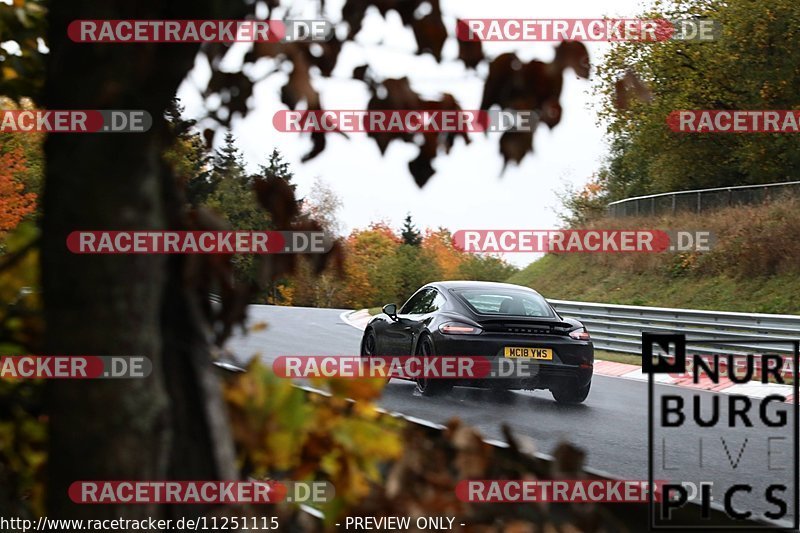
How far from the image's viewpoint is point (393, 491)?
2264 mm

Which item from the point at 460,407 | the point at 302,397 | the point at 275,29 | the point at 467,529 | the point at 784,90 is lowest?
the point at 460,407

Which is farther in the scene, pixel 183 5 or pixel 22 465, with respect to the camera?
pixel 22 465

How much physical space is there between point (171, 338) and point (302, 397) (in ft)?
1.16

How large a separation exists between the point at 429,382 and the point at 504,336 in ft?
4.33

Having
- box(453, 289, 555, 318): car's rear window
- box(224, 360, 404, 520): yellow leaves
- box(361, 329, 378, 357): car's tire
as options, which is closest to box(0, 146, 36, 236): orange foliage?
box(361, 329, 378, 357): car's tire

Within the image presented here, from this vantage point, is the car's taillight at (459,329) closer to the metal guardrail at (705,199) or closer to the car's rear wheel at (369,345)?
the car's rear wheel at (369,345)

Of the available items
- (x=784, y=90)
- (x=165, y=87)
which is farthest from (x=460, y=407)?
(x=784, y=90)

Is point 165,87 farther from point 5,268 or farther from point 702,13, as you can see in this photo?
point 702,13

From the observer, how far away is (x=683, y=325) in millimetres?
20094

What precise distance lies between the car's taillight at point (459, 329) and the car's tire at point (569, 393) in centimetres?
140

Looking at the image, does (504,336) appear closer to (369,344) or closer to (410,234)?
(369,344)

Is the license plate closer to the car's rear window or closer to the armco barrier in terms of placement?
the car's rear window

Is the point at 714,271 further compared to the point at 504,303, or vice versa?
the point at 714,271

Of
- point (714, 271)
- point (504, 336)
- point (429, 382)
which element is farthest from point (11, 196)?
point (504, 336)
